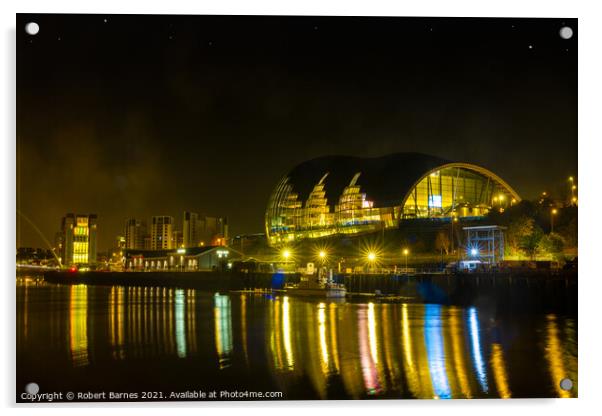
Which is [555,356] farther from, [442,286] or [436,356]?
[442,286]

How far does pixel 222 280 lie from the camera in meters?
26.7

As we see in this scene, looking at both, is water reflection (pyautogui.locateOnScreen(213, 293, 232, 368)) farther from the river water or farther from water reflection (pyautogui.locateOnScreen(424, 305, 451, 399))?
water reflection (pyautogui.locateOnScreen(424, 305, 451, 399))

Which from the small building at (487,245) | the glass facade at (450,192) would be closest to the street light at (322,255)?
the glass facade at (450,192)

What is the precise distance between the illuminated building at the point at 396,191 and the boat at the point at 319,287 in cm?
503

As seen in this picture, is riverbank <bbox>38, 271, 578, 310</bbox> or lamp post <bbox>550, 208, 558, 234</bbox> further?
lamp post <bbox>550, 208, 558, 234</bbox>

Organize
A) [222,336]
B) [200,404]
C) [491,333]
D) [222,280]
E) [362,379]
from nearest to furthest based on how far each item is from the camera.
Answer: [200,404], [362,379], [491,333], [222,336], [222,280]

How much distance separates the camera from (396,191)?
1015 inches

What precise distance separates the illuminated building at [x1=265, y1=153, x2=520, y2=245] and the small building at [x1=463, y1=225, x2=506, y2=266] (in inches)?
203

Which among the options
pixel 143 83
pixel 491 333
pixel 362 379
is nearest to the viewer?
pixel 362 379

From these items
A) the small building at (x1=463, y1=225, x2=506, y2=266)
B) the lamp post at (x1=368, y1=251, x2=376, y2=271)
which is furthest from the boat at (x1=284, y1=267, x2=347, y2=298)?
the small building at (x1=463, y1=225, x2=506, y2=266)

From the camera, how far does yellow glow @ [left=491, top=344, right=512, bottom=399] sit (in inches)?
260
